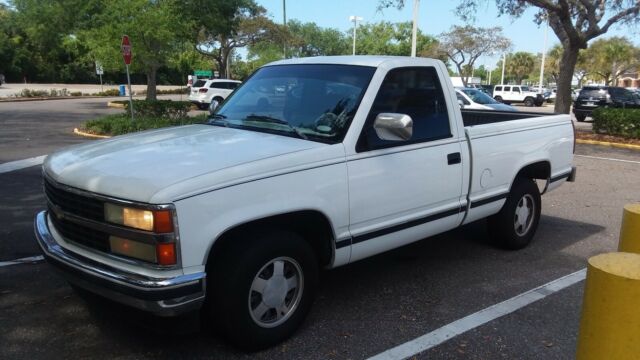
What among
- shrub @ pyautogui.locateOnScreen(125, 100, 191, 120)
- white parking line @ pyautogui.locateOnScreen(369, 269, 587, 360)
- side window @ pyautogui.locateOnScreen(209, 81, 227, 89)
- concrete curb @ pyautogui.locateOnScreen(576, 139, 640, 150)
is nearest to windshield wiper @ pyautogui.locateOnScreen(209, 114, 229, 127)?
white parking line @ pyautogui.locateOnScreen(369, 269, 587, 360)

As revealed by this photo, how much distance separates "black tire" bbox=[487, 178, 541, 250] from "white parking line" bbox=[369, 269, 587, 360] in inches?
27.6

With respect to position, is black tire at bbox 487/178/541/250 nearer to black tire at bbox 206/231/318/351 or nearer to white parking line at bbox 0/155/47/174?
black tire at bbox 206/231/318/351

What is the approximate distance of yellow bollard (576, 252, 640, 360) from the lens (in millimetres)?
2084

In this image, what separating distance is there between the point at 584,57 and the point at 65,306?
7297cm

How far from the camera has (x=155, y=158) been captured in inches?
128

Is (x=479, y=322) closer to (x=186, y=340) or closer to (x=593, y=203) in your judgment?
(x=186, y=340)

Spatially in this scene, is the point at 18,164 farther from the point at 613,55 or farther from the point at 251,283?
the point at 613,55

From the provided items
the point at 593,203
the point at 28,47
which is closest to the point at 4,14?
the point at 28,47

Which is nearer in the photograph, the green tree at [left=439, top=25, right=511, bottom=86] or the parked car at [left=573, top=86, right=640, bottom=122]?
the parked car at [left=573, top=86, right=640, bottom=122]

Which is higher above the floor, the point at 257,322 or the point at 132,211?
the point at 132,211

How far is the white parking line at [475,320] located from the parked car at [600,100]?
2172cm

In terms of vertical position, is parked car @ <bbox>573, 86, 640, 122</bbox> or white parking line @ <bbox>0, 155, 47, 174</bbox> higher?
parked car @ <bbox>573, 86, 640, 122</bbox>

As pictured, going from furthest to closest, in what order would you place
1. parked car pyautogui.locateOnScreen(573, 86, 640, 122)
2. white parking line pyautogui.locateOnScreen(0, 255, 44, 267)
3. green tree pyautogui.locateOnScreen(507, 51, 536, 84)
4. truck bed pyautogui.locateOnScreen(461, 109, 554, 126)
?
1. green tree pyautogui.locateOnScreen(507, 51, 536, 84)
2. parked car pyautogui.locateOnScreen(573, 86, 640, 122)
3. truck bed pyautogui.locateOnScreen(461, 109, 554, 126)
4. white parking line pyautogui.locateOnScreen(0, 255, 44, 267)

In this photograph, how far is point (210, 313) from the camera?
319cm
